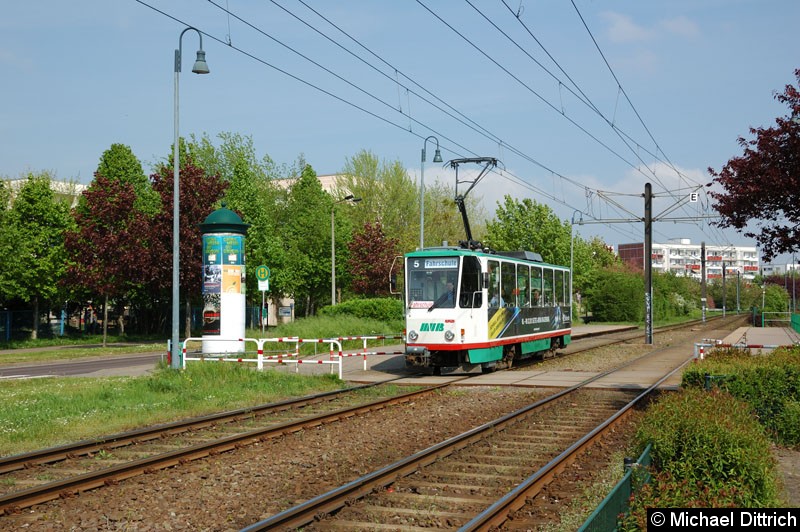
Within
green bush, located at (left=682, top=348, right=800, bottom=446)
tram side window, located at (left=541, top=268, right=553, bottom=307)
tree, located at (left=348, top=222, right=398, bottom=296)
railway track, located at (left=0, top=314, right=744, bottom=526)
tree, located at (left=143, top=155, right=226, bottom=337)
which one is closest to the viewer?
railway track, located at (left=0, top=314, right=744, bottom=526)

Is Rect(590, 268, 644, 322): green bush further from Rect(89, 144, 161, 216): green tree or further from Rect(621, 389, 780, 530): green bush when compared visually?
Rect(621, 389, 780, 530): green bush

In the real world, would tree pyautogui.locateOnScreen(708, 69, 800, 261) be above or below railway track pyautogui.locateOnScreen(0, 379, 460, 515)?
above

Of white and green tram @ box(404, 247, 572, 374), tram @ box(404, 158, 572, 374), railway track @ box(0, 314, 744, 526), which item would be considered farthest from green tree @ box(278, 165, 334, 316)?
railway track @ box(0, 314, 744, 526)

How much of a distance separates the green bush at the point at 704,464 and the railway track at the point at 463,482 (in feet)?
4.89

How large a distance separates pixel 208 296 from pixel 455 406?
1076cm

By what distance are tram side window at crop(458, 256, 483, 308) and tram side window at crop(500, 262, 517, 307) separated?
1.63 metres

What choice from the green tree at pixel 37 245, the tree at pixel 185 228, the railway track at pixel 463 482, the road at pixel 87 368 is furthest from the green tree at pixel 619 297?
the railway track at pixel 463 482

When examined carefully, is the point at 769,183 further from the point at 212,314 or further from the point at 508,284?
the point at 212,314

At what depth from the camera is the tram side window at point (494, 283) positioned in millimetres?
22500

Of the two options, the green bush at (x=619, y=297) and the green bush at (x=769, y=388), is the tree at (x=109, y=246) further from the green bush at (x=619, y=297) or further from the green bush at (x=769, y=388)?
the green bush at (x=619, y=297)

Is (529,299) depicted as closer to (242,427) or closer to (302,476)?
(242,427)

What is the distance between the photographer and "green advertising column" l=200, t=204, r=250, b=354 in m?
24.5

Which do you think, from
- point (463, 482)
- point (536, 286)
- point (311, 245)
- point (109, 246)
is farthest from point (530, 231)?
point (463, 482)

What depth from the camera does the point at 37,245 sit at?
45.1 m
